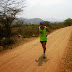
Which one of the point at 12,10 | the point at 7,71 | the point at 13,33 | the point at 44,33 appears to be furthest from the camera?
the point at 13,33

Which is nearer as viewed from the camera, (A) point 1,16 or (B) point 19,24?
(A) point 1,16

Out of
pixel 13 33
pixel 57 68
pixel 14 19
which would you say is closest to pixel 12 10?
pixel 14 19

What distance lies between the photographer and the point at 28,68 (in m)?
3.26

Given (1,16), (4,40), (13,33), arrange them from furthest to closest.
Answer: (13,33)
(1,16)
(4,40)

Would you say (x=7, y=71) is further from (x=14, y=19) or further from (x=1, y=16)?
(x=14, y=19)

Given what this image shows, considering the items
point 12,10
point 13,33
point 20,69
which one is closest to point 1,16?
point 12,10

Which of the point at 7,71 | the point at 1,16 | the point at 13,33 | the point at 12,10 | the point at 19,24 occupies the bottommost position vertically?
the point at 7,71

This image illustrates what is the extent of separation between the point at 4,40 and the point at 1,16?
2.43 meters

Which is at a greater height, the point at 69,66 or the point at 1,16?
the point at 1,16

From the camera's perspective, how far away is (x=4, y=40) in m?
6.66

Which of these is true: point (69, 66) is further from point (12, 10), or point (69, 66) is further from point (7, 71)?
point (12, 10)

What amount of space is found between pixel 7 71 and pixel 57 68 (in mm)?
2069

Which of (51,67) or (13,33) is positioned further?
(13,33)

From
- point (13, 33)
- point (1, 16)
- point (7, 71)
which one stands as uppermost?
point (1, 16)
